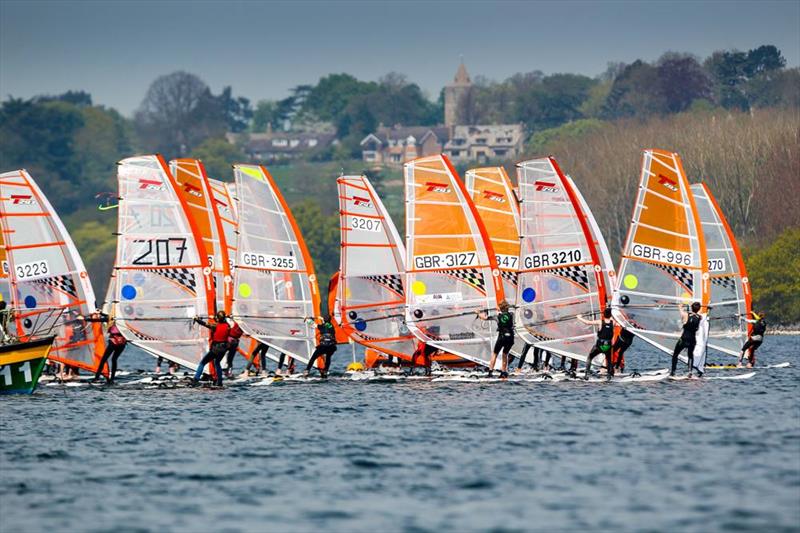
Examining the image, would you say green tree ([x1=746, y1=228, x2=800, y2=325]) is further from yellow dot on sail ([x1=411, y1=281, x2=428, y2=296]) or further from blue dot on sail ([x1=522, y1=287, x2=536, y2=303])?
yellow dot on sail ([x1=411, y1=281, x2=428, y2=296])

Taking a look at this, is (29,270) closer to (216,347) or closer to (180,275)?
(180,275)

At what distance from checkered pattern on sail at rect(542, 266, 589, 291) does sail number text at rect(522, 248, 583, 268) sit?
0.12m

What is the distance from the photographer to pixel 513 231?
150 feet

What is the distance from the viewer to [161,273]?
4088 centimetres

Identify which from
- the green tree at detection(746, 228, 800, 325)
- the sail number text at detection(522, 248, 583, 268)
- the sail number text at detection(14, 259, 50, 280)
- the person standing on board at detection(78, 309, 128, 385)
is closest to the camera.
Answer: the sail number text at detection(522, 248, 583, 268)

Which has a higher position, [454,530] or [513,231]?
[513,231]

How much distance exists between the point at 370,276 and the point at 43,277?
838 cm

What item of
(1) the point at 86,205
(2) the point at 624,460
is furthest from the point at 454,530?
(1) the point at 86,205

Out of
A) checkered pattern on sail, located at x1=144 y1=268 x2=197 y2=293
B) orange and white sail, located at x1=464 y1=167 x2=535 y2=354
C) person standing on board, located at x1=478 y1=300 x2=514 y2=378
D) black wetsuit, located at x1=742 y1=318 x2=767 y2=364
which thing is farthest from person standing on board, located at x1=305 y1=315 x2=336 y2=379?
black wetsuit, located at x1=742 y1=318 x2=767 y2=364

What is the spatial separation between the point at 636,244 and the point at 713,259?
5588 millimetres

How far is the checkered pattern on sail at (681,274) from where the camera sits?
1559 inches

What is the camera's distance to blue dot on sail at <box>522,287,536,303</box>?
40500mm

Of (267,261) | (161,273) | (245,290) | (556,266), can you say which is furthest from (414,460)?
(267,261)

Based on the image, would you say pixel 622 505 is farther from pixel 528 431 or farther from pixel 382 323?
pixel 382 323
